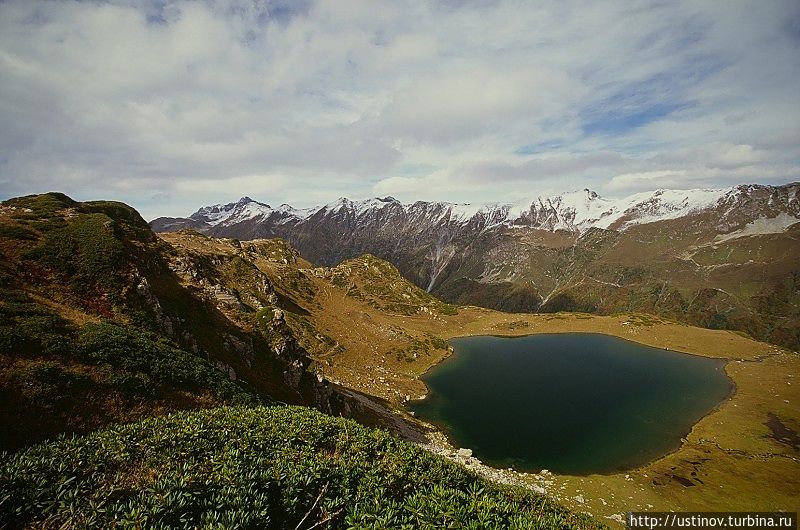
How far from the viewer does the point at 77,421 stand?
21.0 m

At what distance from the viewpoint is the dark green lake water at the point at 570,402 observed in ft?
197

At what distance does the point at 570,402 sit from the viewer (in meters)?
82.8

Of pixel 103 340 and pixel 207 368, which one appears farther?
pixel 207 368

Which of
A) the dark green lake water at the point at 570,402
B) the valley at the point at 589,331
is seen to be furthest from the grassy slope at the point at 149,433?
the dark green lake water at the point at 570,402

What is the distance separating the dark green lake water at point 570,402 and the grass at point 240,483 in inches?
1870

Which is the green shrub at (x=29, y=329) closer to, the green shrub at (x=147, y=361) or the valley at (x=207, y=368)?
the valley at (x=207, y=368)

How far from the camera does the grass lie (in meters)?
10.5

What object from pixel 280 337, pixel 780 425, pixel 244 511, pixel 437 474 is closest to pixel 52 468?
pixel 244 511

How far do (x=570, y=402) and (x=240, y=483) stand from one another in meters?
87.4

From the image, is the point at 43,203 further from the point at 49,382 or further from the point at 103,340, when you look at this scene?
the point at 49,382

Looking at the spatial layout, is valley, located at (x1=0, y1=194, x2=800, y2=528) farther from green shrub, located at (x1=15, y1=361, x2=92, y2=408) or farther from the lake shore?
the lake shore

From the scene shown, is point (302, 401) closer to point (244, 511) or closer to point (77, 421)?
point (77, 421)

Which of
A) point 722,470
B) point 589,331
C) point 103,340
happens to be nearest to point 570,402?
point 722,470

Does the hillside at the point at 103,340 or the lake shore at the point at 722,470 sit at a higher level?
the hillside at the point at 103,340
